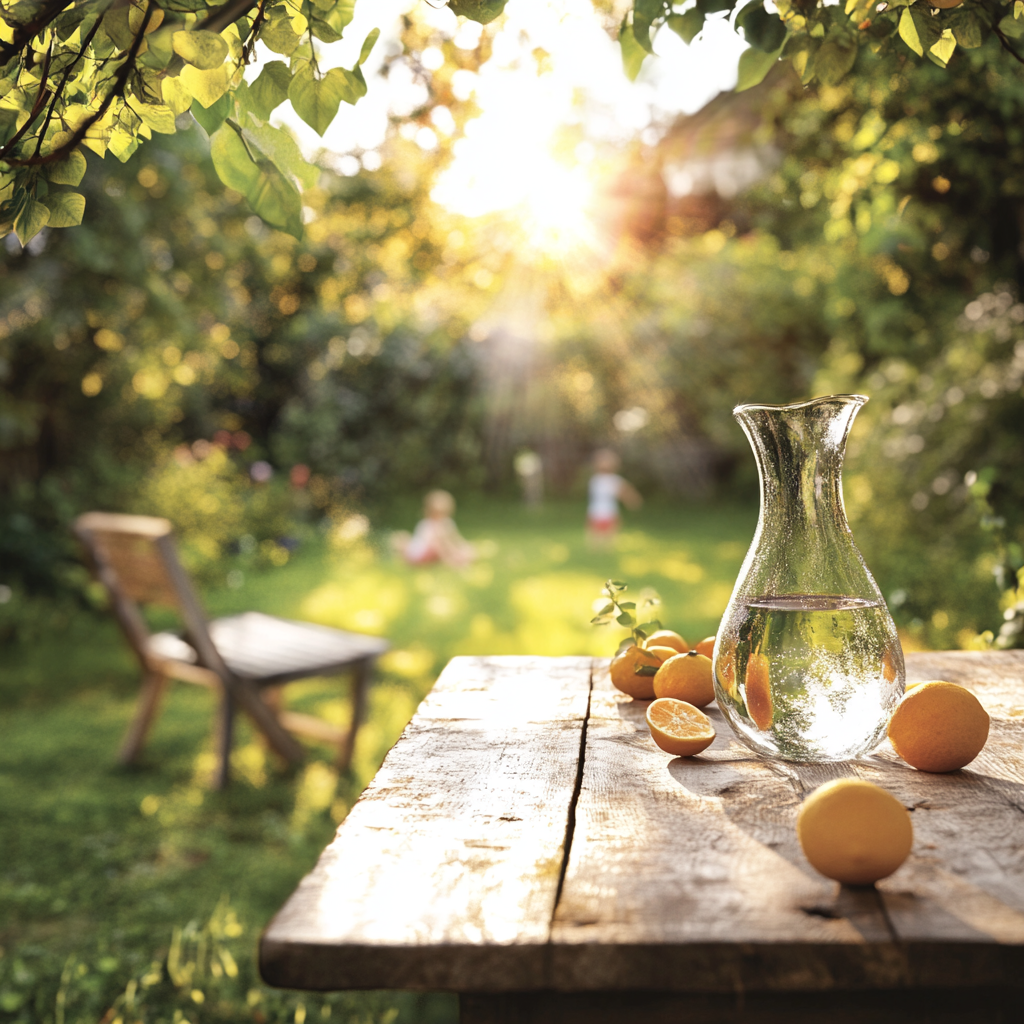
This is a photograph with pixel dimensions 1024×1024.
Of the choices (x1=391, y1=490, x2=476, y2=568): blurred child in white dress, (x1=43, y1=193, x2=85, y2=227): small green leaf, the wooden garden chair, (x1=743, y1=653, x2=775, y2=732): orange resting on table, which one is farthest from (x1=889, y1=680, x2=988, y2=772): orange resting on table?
(x1=391, y1=490, x2=476, y2=568): blurred child in white dress

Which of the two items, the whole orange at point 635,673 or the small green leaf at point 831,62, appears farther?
the whole orange at point 635,673

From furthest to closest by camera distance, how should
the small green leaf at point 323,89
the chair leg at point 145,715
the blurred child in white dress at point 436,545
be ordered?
the blurred child in white dress at point 436,545, the chair leg at point 145,715, the small green leaf at point 323,89

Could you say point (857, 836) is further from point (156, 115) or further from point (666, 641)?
point (156, 115)

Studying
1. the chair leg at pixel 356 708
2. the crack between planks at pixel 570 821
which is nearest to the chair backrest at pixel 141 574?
the chair leg at pixel 356 708

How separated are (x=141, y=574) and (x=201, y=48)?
10.3ft

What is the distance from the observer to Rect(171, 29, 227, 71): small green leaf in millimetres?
873

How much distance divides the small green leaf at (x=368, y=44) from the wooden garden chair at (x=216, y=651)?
278 cm

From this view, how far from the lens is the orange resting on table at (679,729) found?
1.10 metres

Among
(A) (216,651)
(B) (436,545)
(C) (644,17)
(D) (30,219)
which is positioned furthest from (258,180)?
(B) (436,545)

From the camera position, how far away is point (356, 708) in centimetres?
375

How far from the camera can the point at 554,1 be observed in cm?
225

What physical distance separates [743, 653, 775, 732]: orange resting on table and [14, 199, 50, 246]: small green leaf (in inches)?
37.0

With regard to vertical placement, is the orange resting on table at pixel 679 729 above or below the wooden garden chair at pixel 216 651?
above

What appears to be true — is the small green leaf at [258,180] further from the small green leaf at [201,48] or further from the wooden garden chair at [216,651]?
the wooden garden chair at [216,651]
